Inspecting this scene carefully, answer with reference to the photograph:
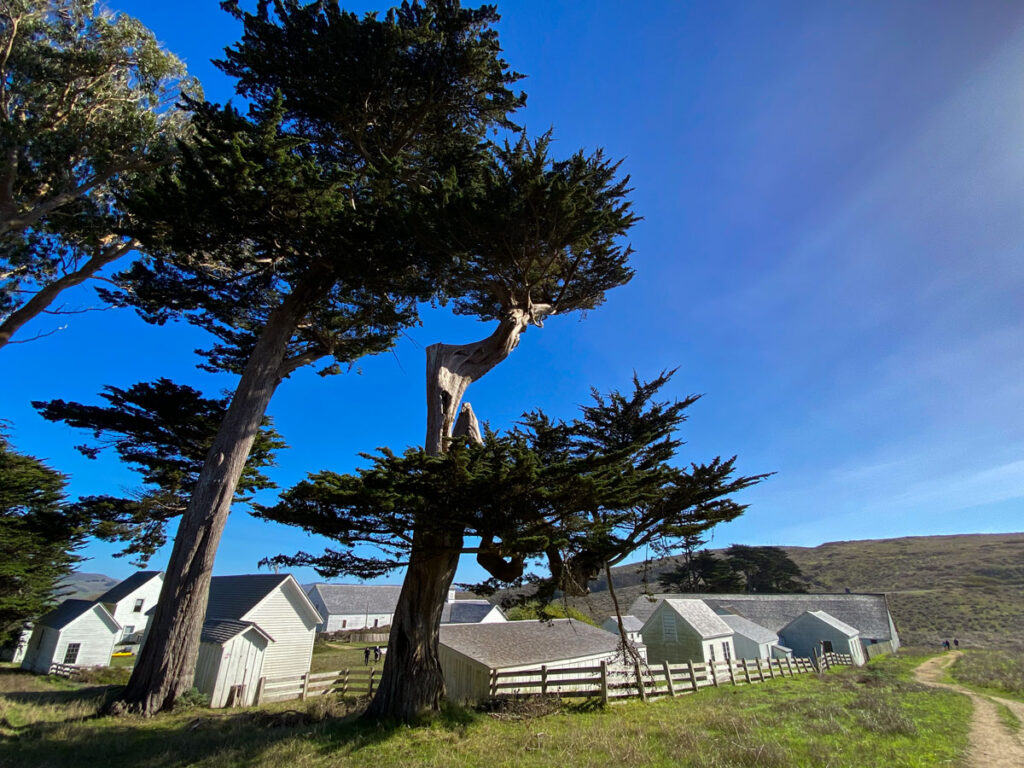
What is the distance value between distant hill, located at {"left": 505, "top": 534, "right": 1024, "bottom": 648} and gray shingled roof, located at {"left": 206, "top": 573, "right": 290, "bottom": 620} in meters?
16.8

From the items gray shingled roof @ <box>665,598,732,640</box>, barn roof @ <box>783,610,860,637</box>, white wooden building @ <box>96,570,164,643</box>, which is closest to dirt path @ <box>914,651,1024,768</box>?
gray shingled roof @ <box>665,598,732,640</box>

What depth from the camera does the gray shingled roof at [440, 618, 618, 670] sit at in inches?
691

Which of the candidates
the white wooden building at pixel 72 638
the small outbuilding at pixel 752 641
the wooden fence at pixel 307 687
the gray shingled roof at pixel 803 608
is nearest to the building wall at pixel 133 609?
the white wooden building at pixel 72 638

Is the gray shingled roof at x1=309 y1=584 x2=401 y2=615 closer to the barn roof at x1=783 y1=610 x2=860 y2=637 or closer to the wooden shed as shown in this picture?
the wooden shed

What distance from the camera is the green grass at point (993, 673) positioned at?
1994cm

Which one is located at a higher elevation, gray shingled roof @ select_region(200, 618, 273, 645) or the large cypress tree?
the large cypress tree

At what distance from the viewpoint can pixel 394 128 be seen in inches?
543

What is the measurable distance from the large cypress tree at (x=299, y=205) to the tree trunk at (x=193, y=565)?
31mm

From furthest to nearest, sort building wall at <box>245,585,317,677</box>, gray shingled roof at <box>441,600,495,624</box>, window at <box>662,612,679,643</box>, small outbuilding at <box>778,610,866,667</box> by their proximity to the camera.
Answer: gray shingled roof at <box>441,600,495,624</box> → small outbuilding at <box>778,610,866,667</box> → window at <box>662,612,679,643</box> → building wall at <box>245,585,317,677</box>

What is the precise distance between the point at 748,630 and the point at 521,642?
23.3m

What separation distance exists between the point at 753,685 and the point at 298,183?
87.5 feet

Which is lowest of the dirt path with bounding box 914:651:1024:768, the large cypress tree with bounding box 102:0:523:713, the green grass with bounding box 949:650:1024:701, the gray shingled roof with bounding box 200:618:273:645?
the green grass with bounding box 949:650:1024:701

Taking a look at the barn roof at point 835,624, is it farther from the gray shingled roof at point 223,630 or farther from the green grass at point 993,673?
the gray shingled roof at point 223,630

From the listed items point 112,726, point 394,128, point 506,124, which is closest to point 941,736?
point 112,726
